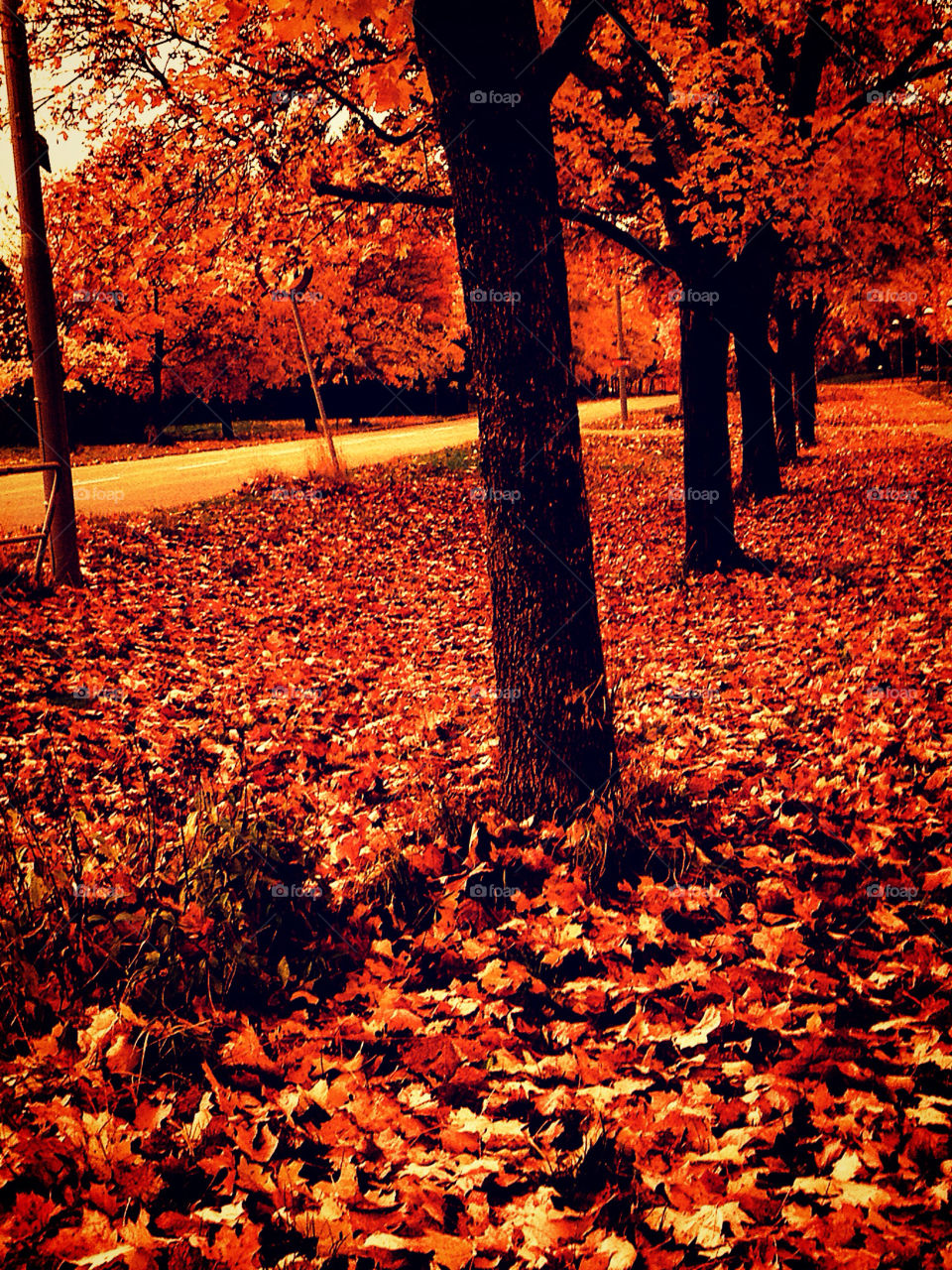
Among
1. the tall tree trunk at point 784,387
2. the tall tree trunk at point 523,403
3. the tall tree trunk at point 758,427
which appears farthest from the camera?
the tall tree trunk at point 784,387

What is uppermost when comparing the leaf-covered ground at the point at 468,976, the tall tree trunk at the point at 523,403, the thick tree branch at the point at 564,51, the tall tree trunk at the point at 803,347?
Result: the tall tree trunk at the point at 803,347

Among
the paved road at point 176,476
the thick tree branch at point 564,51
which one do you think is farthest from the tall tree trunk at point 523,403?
the paved road at point 176,476

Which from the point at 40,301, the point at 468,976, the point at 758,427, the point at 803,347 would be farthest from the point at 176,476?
the point at 468,976

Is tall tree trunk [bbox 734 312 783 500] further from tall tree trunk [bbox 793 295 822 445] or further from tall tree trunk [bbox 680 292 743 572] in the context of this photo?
tall tree trunk [bbox 793 295 822 445]

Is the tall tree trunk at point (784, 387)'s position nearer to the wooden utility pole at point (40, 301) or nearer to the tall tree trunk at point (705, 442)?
the tall tree trunk at point (705, 442)

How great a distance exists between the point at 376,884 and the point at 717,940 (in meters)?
1.49

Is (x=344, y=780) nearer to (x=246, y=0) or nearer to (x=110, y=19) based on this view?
(x=246, y=0)

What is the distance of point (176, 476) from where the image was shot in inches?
701

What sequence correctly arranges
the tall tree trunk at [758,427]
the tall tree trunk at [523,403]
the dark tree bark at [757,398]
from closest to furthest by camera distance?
the tall tree trunk at [523,403] < the dark tree bark at [757,398] < the tall tree trunk at [758,427]

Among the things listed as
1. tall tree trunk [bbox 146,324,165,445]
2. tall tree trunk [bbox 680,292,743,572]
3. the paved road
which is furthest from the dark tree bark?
tall tree trunk [bbox 146,324,165,445]

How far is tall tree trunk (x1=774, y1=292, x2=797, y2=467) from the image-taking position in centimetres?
1769

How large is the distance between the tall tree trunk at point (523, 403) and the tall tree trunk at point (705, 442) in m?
5.76

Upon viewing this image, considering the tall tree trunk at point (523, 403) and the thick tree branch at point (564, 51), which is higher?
the thick tree branch at point (564, 51)

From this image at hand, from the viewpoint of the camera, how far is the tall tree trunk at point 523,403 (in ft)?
11.1
